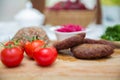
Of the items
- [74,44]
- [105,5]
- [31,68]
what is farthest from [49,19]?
[31,68]

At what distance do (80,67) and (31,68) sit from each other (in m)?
0.13

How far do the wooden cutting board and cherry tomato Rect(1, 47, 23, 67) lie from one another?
1 centimetres

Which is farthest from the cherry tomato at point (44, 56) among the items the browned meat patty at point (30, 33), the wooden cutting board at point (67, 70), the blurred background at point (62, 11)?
the blurred background at point (62, 11)

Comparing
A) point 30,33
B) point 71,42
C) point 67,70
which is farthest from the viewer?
point 30,33

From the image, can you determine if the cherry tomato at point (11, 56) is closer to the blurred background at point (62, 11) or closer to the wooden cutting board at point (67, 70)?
the wooden cutting board at point (67, 70)

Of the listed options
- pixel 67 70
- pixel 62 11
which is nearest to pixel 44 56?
pixel 67 70

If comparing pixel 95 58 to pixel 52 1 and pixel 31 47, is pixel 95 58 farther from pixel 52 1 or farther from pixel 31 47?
pixel 52 1

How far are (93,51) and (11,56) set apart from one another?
0.74 feet

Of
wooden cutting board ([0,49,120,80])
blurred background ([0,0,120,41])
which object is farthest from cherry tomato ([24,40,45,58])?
blurred background ([0,0,120,41])

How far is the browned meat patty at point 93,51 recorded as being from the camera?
0.75 metres

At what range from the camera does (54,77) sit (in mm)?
641

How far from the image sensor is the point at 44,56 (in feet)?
2.27

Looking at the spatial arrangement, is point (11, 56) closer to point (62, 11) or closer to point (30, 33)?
point (30, 33)

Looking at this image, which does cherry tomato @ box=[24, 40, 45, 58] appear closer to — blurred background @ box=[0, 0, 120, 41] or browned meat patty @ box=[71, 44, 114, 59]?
browned meat patty @ box=[71, 44, 114, 59]
